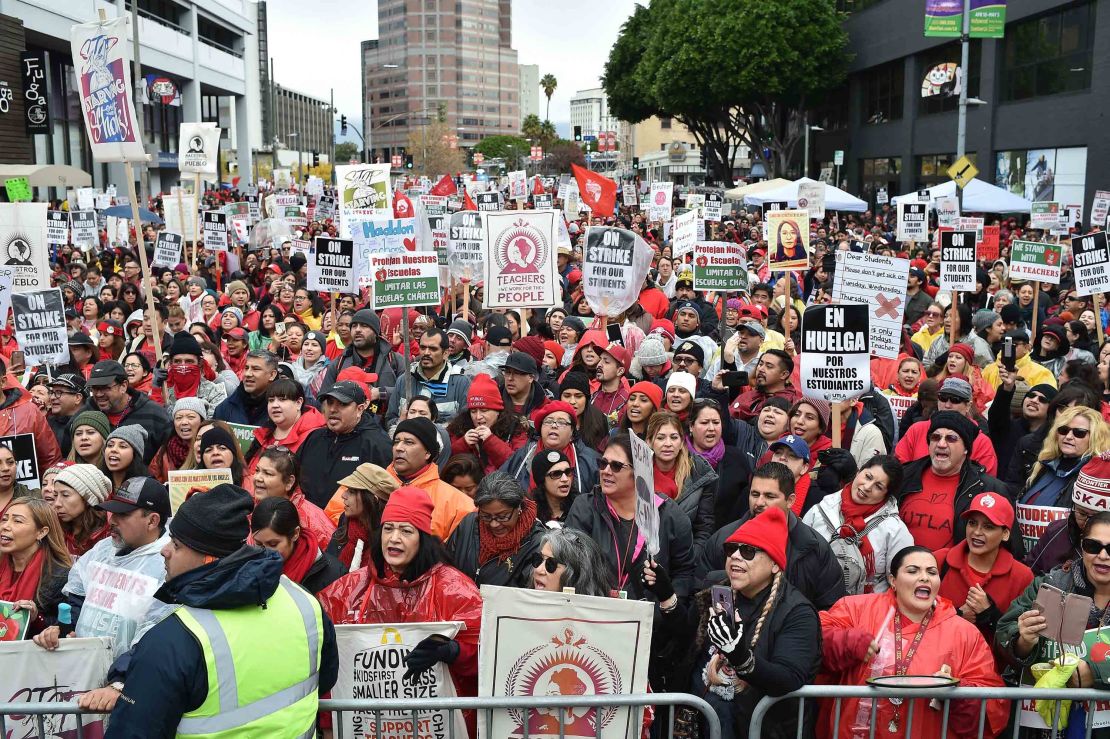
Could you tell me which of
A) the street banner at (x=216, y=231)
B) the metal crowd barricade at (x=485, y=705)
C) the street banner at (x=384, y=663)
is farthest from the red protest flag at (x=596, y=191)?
the metal crowd barricade at (x=485, y=705)

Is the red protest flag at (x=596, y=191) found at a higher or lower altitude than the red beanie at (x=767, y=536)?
higher

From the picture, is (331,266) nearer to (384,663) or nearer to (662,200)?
(384,663)

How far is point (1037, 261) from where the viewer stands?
41.9 feet

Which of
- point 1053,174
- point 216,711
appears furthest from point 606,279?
point 1053,174

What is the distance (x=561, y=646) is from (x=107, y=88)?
8983mm

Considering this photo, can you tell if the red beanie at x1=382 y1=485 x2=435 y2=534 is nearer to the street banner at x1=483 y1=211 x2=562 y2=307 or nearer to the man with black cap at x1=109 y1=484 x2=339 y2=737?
the man with black cap at x1=109 y1=484 x2=339 y2=737

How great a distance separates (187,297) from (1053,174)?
28.9 metres

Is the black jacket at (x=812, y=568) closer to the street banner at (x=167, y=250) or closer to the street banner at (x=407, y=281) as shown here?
the street banner at (x=407, y=281)

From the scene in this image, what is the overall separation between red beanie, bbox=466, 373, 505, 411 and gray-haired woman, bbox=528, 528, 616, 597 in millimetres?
2634

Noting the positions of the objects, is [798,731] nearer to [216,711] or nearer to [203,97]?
[216,711]

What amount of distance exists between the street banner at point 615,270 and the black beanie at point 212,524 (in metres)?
7.57

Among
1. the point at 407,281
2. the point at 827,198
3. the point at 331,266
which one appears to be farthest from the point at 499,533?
the point at 827,198

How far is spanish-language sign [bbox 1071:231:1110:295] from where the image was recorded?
10922 millimetres

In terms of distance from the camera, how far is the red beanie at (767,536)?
4191 millimetres
